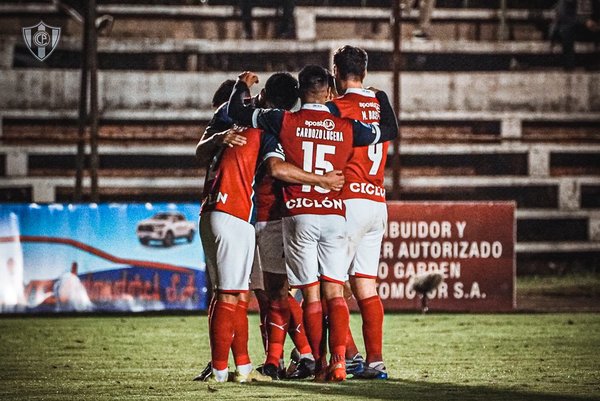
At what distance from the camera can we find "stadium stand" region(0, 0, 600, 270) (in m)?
23.0

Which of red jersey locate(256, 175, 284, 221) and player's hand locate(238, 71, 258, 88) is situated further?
red jersey locate(256, 175, 284, 221)

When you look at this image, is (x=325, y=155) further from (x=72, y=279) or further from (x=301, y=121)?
(x=72, y=279)

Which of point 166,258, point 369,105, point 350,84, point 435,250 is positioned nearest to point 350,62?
point 350,84

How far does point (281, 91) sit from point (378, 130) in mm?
811

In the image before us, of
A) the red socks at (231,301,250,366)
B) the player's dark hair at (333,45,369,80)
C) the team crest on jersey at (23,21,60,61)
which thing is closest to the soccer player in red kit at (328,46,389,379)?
the player's dark hair at (333,45,369,80)

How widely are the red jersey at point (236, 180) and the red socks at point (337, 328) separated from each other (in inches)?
35.4

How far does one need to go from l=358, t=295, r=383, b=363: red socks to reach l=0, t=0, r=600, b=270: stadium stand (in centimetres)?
1314

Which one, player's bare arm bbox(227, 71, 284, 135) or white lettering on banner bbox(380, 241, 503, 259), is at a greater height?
player's bare arm bbox(227, 71, 284, 135)

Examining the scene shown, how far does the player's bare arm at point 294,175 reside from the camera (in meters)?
9.17

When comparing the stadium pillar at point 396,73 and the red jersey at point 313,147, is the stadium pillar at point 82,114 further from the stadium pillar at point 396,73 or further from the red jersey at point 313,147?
the red jersey at point 313,147

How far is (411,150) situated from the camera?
23375mm

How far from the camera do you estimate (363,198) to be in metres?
9.67

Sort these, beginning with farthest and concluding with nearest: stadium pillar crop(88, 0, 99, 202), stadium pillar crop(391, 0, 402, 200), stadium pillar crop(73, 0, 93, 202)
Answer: stadium pillar crop(73, 0, 93, 202), stadium pillar crop(88, 0, 99, 202), stadium pillar crop(391, 0, 402, 200)

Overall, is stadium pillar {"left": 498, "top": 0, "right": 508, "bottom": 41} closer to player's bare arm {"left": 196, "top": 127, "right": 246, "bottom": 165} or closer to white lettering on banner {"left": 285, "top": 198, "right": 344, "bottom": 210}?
player's bare arm {"left": 196, "top": 127, "right": 246, "bottom": 165}
